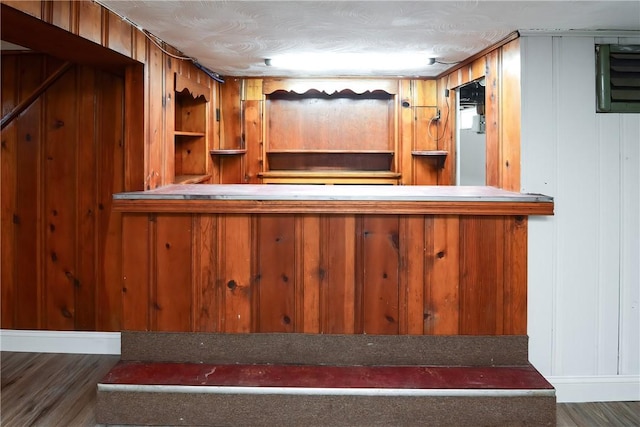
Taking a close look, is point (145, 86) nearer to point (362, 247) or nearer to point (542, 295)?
point (362, 247)

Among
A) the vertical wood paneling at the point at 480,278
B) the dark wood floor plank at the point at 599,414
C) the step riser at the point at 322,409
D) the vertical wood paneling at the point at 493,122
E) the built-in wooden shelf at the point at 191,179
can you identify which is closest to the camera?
the step riser at the point at 322,409

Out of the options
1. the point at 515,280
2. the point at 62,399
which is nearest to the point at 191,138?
the point at 62,399

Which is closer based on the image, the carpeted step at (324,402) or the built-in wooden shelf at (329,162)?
the carpeted step at (324,402)

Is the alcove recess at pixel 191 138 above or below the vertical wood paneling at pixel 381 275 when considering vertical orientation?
above

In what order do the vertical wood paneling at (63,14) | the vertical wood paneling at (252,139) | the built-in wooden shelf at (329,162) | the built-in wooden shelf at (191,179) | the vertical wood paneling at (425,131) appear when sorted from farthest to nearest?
1. the built-in wooden shelf at (329,162)
2. the vertical wood paneling at (252,139)
3. the vertical wood paneling at (425,131)
4. the built-in wooden shelf at (191,179)
5. the vertical wood paneling at (63,14)

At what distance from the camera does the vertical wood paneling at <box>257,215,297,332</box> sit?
2.56 meters

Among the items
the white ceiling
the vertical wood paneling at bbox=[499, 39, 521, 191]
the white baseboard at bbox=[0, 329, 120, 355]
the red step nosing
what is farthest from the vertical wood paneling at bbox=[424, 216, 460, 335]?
the white baseboard at bbox=[0, 329, 120, 355]

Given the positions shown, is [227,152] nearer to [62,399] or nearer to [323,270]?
[323,270]

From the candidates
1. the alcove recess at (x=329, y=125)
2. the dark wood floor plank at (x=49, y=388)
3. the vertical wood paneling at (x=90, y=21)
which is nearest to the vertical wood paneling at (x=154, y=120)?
the vertical wood paneling at (x=90, y=21)

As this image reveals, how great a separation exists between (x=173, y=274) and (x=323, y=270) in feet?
2.41

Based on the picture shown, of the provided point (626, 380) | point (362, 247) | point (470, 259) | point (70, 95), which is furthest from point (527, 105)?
point (70, 95)

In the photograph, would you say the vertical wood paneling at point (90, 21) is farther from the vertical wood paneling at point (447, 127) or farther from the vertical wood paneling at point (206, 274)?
the vertical wood paneling at point (447, 127)

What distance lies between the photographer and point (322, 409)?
7.53 feet

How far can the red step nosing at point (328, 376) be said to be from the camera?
232 cm
